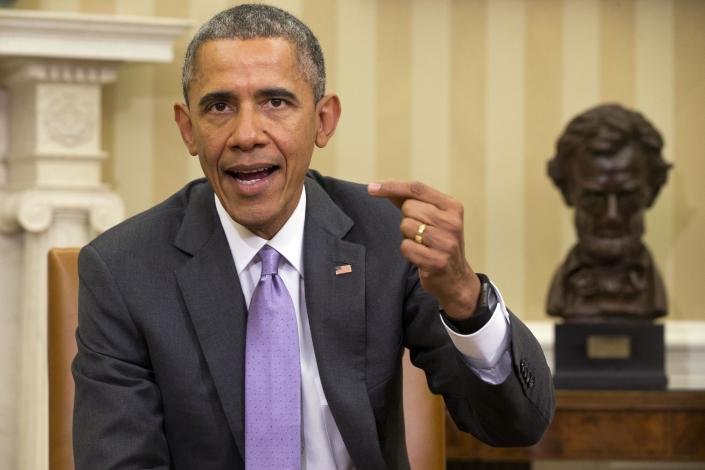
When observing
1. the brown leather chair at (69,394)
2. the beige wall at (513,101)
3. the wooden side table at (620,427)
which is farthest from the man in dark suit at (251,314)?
the beige wall at (513,101)

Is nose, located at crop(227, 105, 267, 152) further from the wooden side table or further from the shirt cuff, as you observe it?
the wooden side table

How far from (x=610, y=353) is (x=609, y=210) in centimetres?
40

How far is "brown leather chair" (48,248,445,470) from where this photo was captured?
215 cm

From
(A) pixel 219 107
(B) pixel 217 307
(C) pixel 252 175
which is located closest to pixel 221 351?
(B) pixel 217 307

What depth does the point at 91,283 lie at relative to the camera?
205 centimetres

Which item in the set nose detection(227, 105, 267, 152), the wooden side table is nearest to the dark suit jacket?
nose detection(227, 105, 267, 152)

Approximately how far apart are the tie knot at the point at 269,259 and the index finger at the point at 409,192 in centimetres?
35

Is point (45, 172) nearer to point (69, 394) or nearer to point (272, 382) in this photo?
point (69, 394)

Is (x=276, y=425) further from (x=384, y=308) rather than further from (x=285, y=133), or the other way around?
(x=285, y=133)

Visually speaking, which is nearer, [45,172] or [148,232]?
[148,232]

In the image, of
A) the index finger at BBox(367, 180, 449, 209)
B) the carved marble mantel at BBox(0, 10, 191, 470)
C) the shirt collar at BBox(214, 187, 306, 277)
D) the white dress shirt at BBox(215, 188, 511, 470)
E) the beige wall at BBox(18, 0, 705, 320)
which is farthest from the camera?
the beige wall at BBox(18, 0, 705, 320)

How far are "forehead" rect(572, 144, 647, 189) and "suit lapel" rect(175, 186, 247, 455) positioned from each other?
5.21ft

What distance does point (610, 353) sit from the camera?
341 cm

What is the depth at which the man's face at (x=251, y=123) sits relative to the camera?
1946 millimetres
